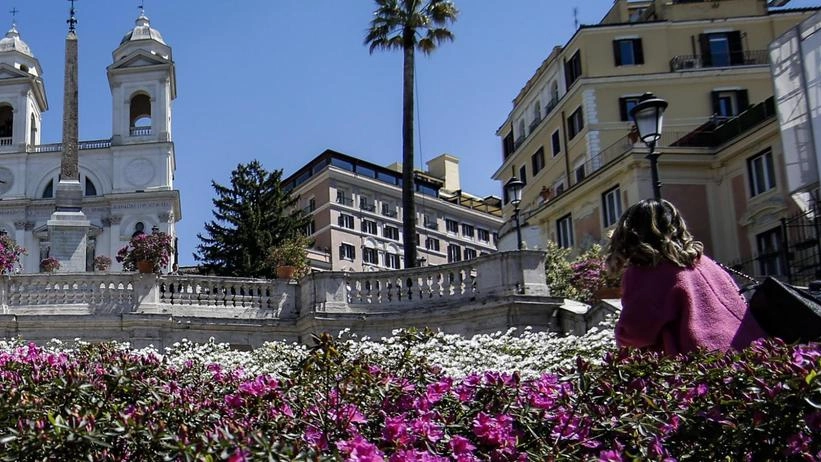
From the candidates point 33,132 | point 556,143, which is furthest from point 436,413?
point 33,132

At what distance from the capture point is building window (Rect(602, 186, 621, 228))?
125ft

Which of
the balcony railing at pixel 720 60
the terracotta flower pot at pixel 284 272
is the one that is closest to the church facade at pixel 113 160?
the balcony railing at pixel 720 60

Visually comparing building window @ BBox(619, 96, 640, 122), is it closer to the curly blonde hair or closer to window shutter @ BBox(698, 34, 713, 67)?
window shutter @ BBox(698, 34, 713, 67)

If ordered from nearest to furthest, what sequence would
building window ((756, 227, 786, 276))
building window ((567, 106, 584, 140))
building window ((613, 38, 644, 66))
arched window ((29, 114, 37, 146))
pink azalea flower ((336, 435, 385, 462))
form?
pink azalea flower ((336, 435, 385, 462)) → building window ((756, 227, 786, 276)) → building window ((613, 38, 644, 66)) → building window ((567, 106, 584, 140)) → arched window ((29, 114, 37, 146))

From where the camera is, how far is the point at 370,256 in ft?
296

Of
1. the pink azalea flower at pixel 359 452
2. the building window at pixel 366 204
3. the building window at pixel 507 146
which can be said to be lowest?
the pink azalea flower at pixel 359 452

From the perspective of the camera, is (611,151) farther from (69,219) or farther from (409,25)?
(69,219)

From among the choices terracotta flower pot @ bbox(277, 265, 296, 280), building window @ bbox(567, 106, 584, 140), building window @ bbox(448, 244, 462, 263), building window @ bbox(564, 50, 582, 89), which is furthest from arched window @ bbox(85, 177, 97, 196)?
terracotta flower pot @ bbox(277, 265, 296, 280)

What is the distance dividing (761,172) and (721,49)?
1158 centimetres

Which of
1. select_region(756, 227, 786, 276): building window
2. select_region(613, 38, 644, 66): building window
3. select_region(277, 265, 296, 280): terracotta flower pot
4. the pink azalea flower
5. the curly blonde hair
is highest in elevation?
select_region(613, 38, 644, 66): building window

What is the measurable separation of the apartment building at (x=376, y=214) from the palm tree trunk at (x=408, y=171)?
47.2 meters

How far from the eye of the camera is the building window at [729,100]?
143 ft

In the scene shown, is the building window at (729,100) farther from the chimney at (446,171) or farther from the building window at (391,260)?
the chimney at (446,171)

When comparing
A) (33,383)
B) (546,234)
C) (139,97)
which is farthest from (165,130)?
(33,383)
